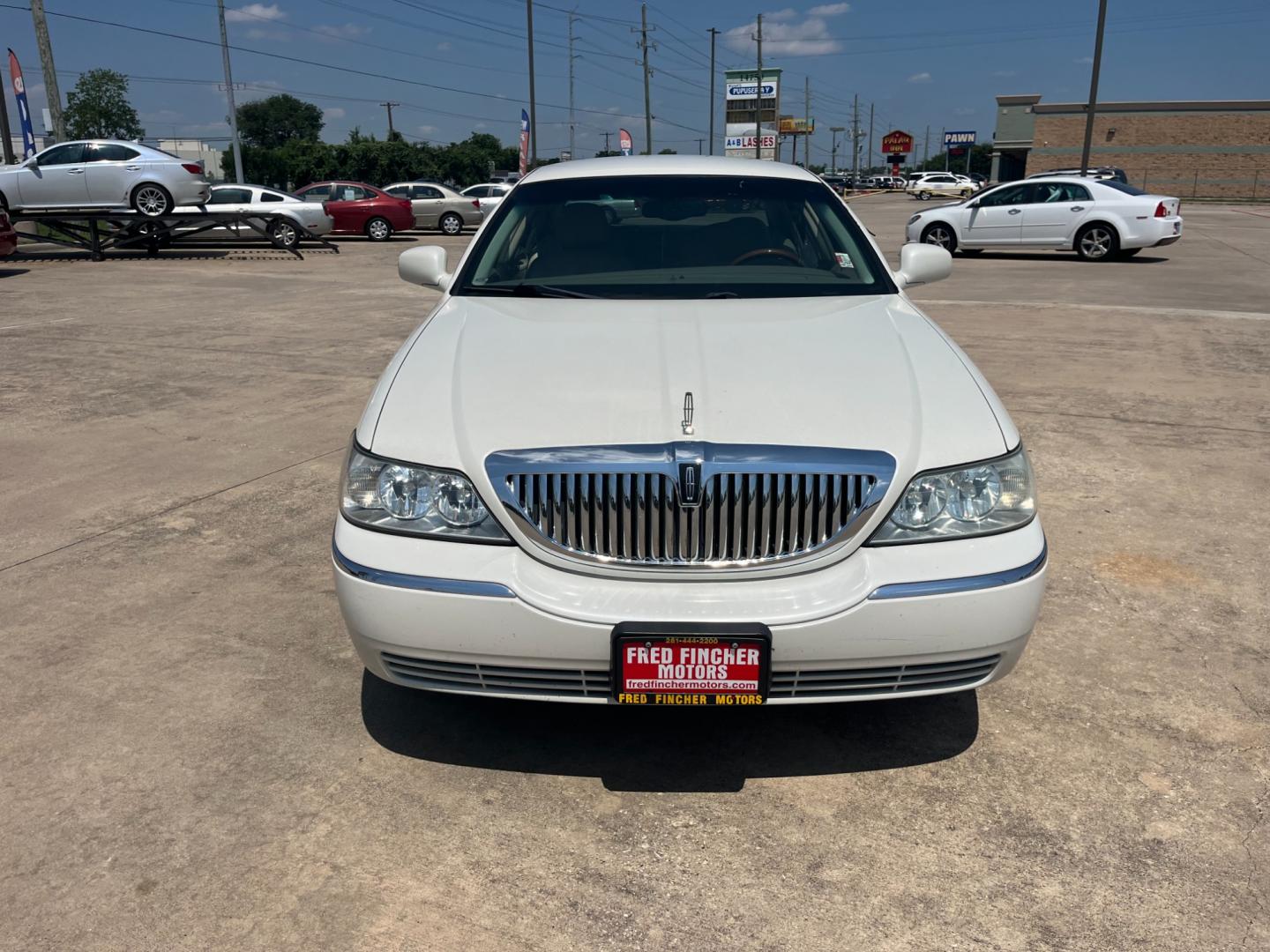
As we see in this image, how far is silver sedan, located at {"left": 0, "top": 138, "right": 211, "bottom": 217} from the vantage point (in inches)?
731

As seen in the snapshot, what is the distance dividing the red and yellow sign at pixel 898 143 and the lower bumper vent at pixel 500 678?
124 metres

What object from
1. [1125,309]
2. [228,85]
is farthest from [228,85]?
[1125,309]

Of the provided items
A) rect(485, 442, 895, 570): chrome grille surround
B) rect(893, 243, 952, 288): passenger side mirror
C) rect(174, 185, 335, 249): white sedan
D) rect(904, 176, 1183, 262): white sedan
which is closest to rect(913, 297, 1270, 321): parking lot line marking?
rect(904, 176, 1183, 262): white sedan

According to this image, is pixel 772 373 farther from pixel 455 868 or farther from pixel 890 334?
pixel 455 868

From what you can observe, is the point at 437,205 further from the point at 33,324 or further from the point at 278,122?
the point at 278,122

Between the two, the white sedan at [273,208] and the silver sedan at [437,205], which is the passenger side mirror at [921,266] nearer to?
the white sedan at [273,208]

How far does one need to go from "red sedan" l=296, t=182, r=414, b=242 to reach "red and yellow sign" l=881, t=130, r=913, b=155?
339 ft

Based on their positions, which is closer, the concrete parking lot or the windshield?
the concrete parking lot

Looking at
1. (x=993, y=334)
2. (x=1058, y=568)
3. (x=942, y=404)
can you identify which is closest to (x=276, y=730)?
(x=942, y=404)

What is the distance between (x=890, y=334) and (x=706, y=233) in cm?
117

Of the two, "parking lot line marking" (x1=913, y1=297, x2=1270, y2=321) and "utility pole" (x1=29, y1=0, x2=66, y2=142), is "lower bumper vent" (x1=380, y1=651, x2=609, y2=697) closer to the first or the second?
"parking lot line marking" (x1=913, y1=297, x2=1270, y2=321)

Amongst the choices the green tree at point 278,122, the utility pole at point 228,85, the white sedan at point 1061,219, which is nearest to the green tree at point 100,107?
the green tree at point 278,122

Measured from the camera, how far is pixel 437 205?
2703cm

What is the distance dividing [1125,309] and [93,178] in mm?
17501
